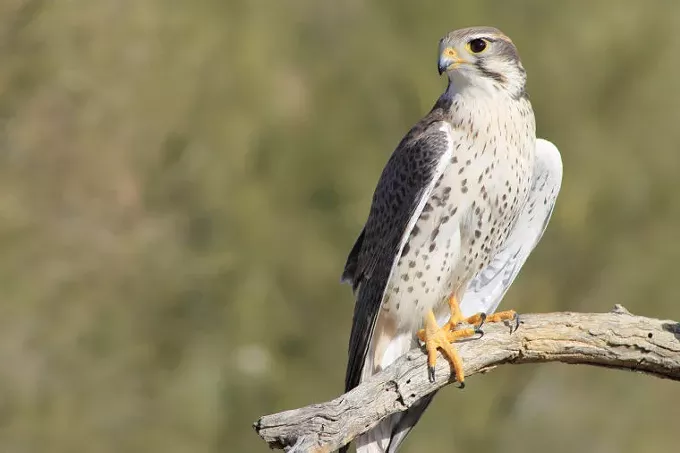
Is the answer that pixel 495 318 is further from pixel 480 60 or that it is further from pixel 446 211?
pixel 480 60

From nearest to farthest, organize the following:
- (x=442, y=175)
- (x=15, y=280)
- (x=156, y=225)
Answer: (x=442, y=175) < (x=15, y=280) < (x=156, y=225)

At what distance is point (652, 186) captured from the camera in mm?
7953

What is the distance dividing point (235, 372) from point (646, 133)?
338 centimetres

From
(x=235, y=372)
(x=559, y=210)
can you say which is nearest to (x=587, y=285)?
(x=559, y=210)

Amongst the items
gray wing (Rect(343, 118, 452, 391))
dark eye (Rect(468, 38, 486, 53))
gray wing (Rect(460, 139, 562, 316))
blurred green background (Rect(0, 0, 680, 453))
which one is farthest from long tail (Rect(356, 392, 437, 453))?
blurred green background (Rect(0, 0, 680, 453))

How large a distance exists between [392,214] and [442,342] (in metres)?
0.54

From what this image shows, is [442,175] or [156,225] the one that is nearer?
[442,175]

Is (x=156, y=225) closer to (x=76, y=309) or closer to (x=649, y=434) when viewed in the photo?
(x=76, y=309)

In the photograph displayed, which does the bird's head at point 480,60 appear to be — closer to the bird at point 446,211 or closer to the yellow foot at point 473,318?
the bird at point 446,211

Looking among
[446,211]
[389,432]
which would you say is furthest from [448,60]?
[389,432]

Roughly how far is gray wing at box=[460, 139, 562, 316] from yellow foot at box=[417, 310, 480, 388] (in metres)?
0.50

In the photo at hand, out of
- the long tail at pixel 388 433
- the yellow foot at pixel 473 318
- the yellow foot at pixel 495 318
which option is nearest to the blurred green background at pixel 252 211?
the long tail at pixel 388 433

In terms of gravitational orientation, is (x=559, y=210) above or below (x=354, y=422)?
above

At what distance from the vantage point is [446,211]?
4.27m
